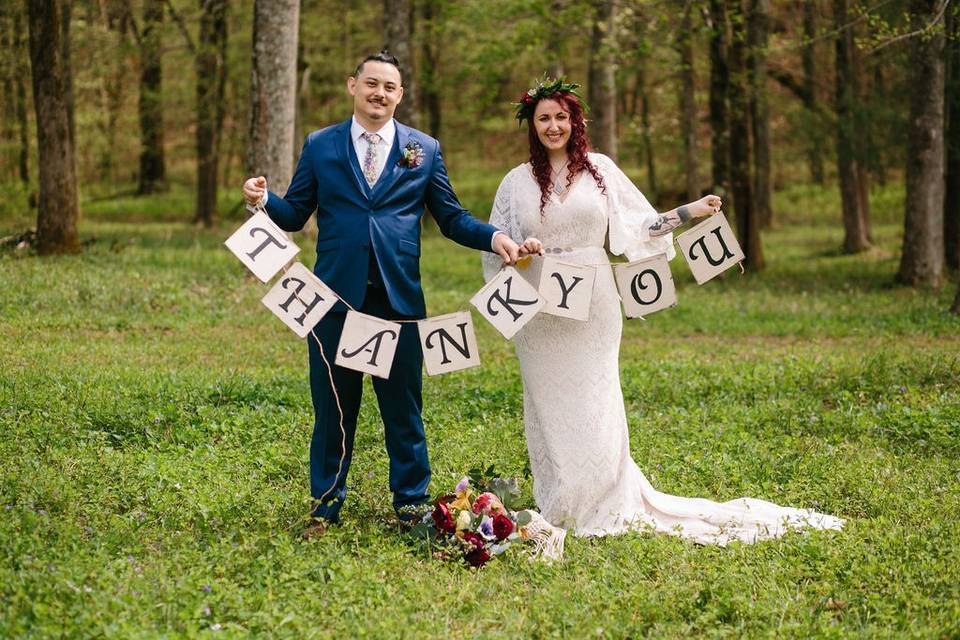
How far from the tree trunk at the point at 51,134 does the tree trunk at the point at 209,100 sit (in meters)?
9.27

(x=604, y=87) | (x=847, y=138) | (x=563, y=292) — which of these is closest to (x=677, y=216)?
(x=563, y=292)

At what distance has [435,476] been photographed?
697cm

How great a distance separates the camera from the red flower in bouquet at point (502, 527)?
221 inches

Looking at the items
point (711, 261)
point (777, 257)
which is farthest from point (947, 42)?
point (711, 261)

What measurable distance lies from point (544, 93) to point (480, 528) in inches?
97.4

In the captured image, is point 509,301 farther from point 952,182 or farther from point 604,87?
point 604,87

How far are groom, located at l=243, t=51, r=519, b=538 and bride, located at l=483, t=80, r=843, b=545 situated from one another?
1.57ft

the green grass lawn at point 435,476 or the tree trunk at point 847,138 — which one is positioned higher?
the tree trunk at point 847,138

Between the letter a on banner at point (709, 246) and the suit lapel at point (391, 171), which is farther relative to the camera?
the letter a on banner at point (709, 246)

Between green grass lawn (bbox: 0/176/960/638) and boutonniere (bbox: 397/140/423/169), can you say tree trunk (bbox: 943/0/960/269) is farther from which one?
boutonniere (bbox: 397/140/423/169)

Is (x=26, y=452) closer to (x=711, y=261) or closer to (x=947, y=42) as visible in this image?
(x=711, y=261)

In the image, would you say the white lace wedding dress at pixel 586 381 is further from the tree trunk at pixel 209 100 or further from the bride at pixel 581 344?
the tree trunk at pixel 209 100

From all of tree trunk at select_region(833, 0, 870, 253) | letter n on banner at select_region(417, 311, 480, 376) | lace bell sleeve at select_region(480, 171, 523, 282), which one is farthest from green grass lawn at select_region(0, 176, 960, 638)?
tree trunk at select_region(833, 0, 870, 253)

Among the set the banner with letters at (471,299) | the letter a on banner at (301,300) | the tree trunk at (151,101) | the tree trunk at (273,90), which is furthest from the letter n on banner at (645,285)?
the tree trunk at (151,101)
